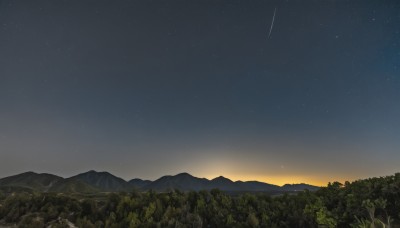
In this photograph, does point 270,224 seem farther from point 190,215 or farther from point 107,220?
point 107,220

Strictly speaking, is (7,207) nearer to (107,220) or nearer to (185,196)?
(107,220)

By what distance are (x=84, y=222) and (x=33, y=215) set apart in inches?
421

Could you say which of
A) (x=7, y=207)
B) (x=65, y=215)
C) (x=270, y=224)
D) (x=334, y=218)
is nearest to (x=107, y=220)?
(x=65, y=215)

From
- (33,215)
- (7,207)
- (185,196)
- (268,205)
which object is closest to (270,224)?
(268,205)

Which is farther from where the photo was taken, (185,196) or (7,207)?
(185,196)

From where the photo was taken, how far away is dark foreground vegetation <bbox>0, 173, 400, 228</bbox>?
5288 centimetres

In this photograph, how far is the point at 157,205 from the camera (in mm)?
67938

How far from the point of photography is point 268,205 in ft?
223

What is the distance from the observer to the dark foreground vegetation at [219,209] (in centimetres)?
5288

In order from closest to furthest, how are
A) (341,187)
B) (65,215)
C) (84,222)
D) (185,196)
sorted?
(84,222) < (65,215) < (341,187) < (185,196)

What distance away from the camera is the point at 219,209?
6650 centimetres

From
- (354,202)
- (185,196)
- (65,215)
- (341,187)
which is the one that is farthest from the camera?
(185,196)

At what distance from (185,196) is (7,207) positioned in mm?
39945

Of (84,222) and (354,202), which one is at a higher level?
(354,202)
